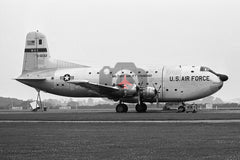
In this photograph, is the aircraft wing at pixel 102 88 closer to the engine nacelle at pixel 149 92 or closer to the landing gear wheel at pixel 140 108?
the landing gear wheel at pixel 140 108

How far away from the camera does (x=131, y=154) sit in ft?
43.0

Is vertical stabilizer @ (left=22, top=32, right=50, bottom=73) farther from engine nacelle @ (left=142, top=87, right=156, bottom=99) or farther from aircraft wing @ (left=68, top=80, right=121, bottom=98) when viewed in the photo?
engine nacelle @ (left=142, top=87, right=156, bottom=99)

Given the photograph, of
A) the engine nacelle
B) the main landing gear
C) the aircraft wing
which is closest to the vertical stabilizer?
the aircraft wing

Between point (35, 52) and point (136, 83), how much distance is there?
16.3m

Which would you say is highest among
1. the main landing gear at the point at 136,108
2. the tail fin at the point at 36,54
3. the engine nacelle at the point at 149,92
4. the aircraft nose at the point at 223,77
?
the tail fin at the point at 36,54

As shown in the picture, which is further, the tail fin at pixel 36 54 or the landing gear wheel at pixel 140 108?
the tail fin at pixel 36 54

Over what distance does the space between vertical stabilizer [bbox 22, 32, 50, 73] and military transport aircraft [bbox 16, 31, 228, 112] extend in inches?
126

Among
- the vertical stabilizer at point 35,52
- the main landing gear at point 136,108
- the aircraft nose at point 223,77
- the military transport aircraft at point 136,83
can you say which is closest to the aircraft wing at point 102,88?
the military transport aircraft at point 136,83

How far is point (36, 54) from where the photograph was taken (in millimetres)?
55312

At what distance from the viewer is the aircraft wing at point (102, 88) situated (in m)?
45.1

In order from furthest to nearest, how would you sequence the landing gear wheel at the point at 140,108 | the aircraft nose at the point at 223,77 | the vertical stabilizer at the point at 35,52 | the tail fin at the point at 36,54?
the vertical stabilizer at the point at 35,52, the tail fin at the point at 36,54, the landing gear wheel at the point at 140,108, the aircraft nose at the point at 223,77

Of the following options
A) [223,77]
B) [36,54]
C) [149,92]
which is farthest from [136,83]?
[36,54]

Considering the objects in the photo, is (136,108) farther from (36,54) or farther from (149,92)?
(36,54)

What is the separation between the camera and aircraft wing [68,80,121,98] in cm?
4506
